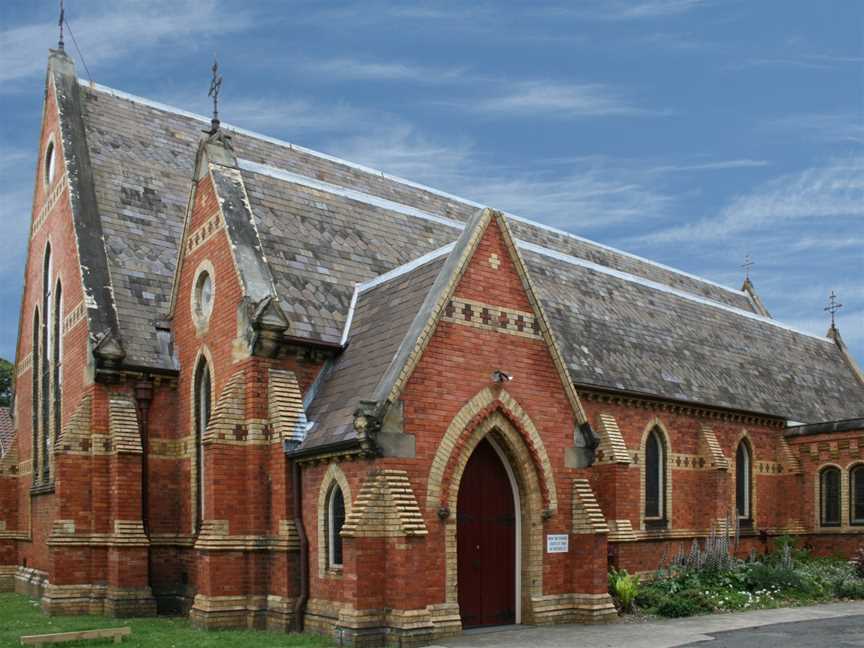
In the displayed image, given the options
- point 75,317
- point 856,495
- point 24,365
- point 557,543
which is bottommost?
point 856,495

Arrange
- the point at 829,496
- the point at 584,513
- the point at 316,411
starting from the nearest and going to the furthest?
the point at 316,411 < the point at 584,513 < the point at 829,496

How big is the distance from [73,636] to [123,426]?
5.76m

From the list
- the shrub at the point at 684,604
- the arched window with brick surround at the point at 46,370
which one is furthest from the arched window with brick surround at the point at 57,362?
the shrub at the point at 684,604

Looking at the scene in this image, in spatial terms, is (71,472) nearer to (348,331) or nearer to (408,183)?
(348,331)

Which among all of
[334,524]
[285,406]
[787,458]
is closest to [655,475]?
[787,458]

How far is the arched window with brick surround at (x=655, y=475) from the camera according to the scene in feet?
86.2

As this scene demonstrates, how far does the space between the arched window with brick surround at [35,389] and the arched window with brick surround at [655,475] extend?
16.4 meters

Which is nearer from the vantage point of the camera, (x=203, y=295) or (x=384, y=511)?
(x=384, y=511)

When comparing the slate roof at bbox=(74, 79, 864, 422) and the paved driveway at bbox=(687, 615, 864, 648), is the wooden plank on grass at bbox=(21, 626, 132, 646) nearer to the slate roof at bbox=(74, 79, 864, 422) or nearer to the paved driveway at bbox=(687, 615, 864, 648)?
the slate roof at bbox=(74, 79, 864, 422)

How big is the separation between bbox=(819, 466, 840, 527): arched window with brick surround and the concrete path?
37.2 feet

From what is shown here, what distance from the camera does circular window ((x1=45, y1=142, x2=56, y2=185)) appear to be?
26.0 meters

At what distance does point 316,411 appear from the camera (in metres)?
18.1

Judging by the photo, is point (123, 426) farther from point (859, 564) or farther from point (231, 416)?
point (859, 564)

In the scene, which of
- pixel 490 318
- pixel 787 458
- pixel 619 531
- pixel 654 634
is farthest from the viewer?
pixel 787 458
